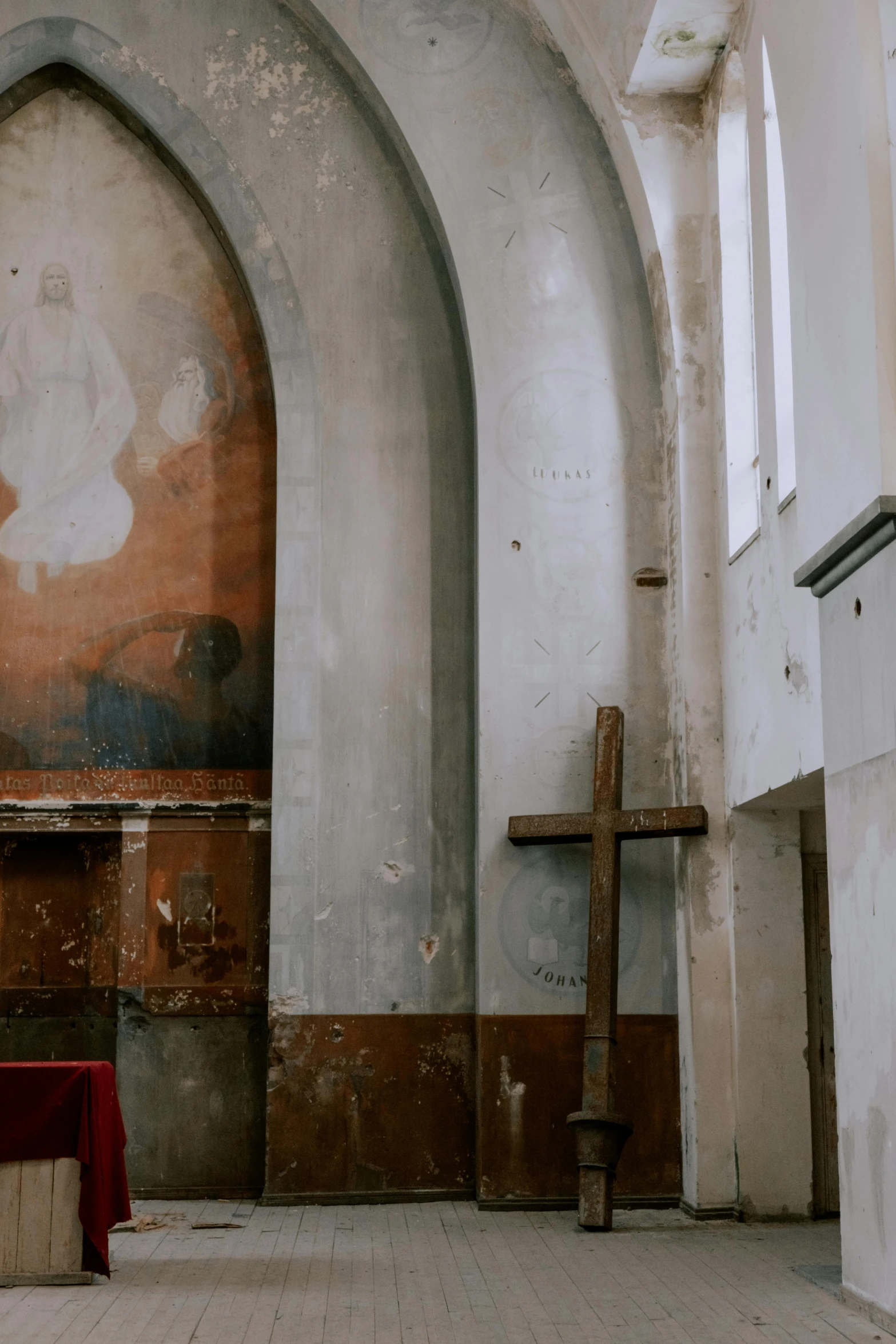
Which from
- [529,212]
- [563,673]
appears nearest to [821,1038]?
[563,673]

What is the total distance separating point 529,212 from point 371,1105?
5265 mm

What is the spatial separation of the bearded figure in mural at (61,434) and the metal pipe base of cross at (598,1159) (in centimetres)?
436

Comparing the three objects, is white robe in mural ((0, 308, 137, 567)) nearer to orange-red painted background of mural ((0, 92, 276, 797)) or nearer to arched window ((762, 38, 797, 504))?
orange-red painted background of mural ((0, 92, 276, 797))

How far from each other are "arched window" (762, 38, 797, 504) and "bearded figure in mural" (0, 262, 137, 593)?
404 centimetres

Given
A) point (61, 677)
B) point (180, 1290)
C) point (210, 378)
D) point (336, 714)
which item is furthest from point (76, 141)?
point (180, 1290)

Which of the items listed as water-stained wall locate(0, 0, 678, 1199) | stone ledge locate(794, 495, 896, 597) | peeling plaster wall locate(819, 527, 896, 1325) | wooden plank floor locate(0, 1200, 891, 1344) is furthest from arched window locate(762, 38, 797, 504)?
wooden plank floor locate(0, 1200, 891, 1344)

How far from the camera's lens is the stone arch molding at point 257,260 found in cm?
809

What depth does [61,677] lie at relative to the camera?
328 inches

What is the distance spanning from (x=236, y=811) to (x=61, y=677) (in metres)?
1.35

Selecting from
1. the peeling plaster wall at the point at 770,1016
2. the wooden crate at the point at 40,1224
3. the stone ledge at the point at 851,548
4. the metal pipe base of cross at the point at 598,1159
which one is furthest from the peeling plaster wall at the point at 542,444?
the wooden crate at the point at 40,1224

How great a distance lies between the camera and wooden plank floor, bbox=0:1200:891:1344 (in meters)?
4.88

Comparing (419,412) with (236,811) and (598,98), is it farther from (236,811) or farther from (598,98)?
(236,811)

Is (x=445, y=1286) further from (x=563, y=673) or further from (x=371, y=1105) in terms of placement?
(x=563, y=673)

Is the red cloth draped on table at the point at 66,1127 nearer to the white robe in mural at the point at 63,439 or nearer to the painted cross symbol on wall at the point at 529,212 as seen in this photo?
the white robe in mural at the point at 63,439
